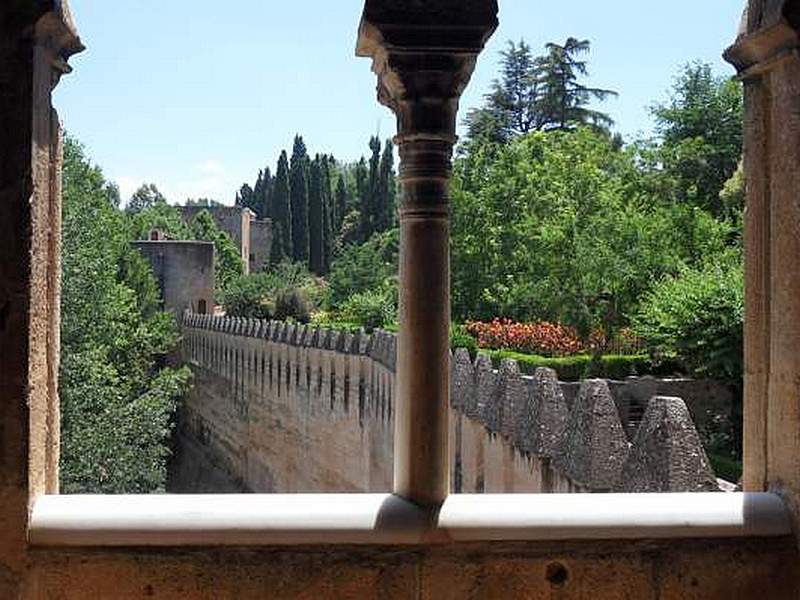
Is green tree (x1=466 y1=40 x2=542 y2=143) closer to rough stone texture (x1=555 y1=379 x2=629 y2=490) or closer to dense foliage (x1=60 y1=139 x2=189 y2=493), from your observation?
dense foliage (x1=60 y1=139 x2=189 y2=493)

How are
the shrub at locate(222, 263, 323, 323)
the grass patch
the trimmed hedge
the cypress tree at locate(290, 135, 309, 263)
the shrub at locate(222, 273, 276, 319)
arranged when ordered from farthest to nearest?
the cypress tree at locate(290, 135, 309, 263), the shrub at locate(222, 273, 276, 319), the shrub at locate(222, 263, 323, 323), the trimmed hedge, the grass patch

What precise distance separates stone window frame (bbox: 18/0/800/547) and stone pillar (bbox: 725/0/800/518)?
0.03m

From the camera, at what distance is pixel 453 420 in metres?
9.29

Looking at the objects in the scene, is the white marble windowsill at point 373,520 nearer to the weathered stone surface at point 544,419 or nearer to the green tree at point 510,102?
the weathered stone surface at point 544,419

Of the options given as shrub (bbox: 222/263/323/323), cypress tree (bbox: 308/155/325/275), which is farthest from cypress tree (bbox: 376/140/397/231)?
shrub (bbox: 222/263/323/323)

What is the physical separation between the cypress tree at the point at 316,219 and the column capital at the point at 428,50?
5030 centimetres

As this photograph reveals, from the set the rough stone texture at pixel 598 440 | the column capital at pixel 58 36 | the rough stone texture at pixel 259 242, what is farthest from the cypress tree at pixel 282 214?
the column capital at pixel 58 36

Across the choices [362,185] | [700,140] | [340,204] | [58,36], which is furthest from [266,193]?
[58,36]

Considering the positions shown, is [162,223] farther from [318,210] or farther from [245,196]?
[245,196]

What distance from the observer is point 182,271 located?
1544 inches

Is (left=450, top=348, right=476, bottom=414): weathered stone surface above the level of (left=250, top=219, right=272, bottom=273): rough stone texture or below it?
below

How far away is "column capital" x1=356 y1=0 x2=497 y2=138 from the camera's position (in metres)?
2.90

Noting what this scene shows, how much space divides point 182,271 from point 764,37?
3734 cm

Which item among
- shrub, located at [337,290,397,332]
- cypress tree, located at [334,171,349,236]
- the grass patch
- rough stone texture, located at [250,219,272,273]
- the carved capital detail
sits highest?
cypress tree, located at [334,171,349,236]
